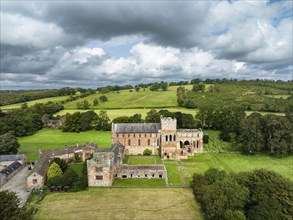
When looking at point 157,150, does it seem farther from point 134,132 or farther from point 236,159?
point 236,159

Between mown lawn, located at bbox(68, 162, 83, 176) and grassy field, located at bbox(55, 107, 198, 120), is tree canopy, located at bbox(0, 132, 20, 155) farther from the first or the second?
grassy field, located at bbox(55, 107, 198, 120)

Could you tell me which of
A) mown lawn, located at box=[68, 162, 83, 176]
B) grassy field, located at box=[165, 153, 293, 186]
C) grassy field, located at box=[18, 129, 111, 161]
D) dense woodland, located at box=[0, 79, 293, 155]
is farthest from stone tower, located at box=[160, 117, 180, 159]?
mown lawn, located at box=[68, 162, 83, 176]

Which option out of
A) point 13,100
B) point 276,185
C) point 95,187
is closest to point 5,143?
point 95,187

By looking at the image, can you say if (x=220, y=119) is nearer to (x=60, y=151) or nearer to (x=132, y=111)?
(x=132, y=111)

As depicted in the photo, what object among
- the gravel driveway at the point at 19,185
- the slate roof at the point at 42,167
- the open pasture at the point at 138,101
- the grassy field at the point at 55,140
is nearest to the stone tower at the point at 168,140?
the grassy field at the point at 55,140

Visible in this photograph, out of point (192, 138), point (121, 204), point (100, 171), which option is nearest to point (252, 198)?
point (121, 204)

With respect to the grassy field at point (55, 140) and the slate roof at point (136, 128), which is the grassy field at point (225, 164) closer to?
the slate roof at point (136, 128)
